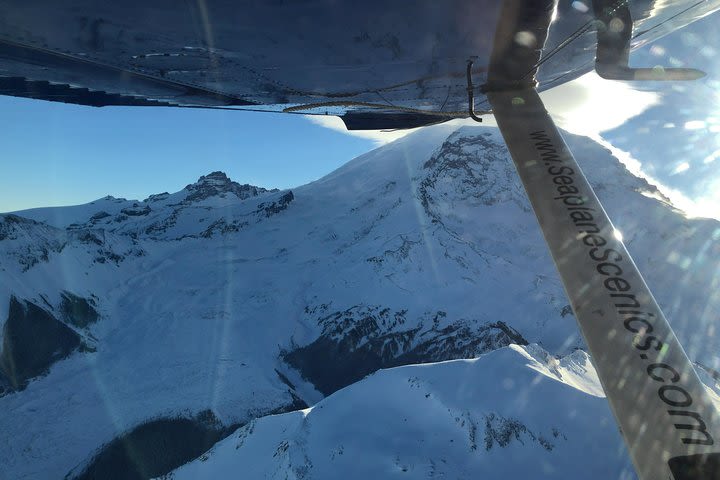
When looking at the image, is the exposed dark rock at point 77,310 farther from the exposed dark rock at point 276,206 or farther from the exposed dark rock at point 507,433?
the exposed dark rock at point 507,433

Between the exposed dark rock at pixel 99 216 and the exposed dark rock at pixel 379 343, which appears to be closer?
the exposed dark rock at pixel 379 343

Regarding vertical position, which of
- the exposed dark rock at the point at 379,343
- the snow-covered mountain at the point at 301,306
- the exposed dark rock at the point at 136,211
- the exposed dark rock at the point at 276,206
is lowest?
the exposed dark rock at the point at 379,343

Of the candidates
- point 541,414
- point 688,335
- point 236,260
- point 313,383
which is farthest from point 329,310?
point 541,414

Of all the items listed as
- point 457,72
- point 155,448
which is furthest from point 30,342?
point 457,72

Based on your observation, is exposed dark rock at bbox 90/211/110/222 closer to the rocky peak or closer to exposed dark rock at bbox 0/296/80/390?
the rocky peak

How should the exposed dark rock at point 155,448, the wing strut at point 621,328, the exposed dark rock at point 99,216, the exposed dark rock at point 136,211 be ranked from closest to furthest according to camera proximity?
the wing strut at point 621,328, the exposed dark rock at point 155,448, the exposed dark rock at point 99,216, the exposed dark rock at point 136,211

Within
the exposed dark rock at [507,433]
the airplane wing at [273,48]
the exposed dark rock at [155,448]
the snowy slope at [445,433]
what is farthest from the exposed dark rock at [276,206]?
the airplane wing at [273,48]

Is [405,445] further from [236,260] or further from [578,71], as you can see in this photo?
[236,260]
